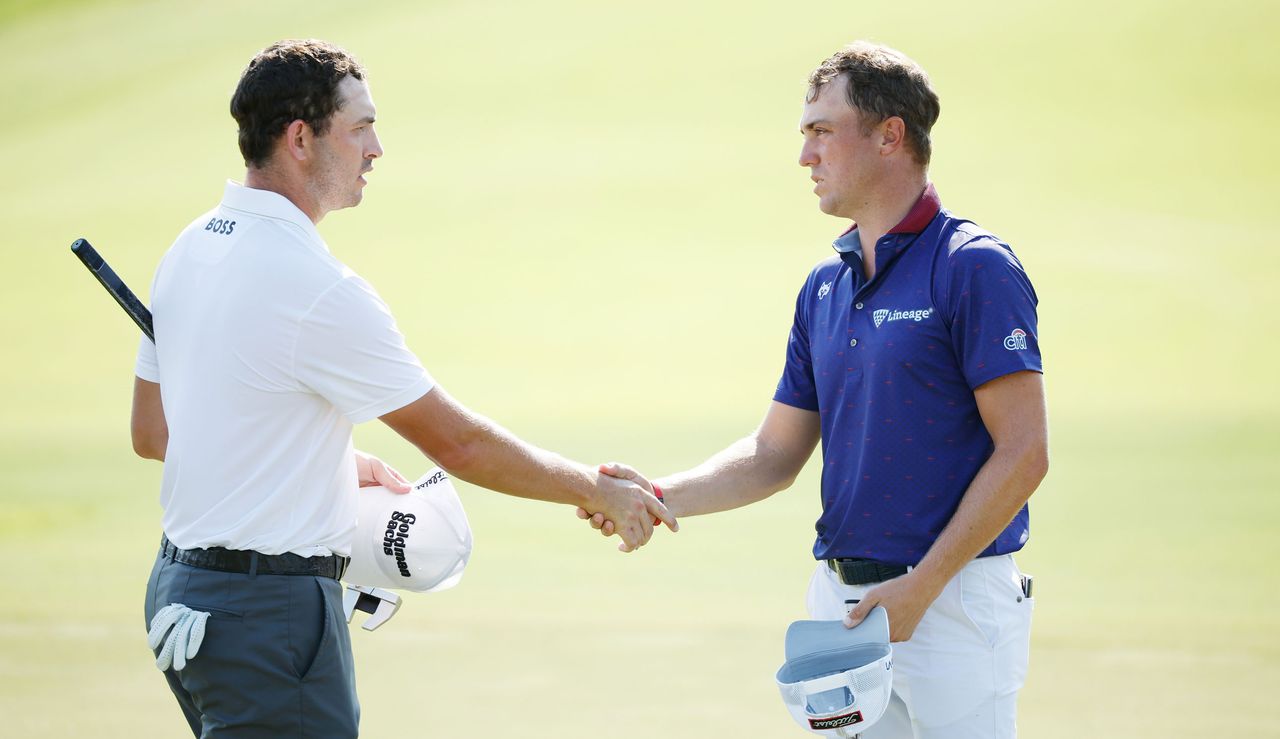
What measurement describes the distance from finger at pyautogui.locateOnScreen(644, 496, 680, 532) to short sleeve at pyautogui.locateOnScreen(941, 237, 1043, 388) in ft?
3.06

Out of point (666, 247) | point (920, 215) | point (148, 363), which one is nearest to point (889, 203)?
point (920, 215)

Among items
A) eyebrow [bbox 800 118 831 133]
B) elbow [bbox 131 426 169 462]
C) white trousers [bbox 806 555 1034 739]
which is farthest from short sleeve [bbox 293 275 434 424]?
white trousers [bbox 806 555 1034 739]

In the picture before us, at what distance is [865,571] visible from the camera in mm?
2799

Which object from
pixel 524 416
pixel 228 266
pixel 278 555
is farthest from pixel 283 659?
pixel 524 416

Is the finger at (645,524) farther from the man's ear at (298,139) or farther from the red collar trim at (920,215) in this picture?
the man's ear at (298,139)

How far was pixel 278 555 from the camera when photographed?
8.13ft

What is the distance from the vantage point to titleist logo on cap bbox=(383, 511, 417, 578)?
2.82m

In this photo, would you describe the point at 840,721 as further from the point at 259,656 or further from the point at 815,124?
the point at 815,124

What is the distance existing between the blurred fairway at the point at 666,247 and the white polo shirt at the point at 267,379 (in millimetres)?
3801

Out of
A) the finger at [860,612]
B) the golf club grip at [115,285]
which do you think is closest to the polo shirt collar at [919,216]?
the finger at [860,612]

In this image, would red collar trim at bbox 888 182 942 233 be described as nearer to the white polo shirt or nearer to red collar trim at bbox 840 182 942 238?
red collar trim at bbox 840 182 942 238

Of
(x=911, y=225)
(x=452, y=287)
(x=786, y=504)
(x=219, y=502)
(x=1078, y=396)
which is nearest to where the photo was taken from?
(x=219, y=502)

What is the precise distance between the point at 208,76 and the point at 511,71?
2600mm

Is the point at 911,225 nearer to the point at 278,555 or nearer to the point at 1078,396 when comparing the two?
the point at 278,555
